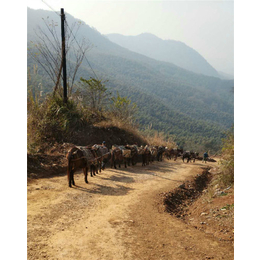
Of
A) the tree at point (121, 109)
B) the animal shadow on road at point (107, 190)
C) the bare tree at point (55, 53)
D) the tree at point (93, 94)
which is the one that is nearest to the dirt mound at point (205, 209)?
the animal shadow on road at point (107, 190)

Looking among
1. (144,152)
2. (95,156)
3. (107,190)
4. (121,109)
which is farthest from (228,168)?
(121,109)

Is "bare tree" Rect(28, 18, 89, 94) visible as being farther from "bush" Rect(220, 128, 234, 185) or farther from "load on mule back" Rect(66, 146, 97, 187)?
"bush" Rect(220, 128, 234, 185)

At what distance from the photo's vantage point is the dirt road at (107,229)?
362 centimetres

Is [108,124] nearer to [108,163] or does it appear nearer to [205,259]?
[108,163]

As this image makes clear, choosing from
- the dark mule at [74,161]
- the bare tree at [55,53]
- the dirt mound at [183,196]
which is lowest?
the dirt mound at [183,196]

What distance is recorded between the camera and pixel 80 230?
4336mm

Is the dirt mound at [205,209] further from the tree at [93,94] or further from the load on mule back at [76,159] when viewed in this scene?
the tree at [93,94]

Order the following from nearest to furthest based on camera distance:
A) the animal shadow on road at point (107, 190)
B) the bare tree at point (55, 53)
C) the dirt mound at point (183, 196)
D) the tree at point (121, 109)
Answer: the dirt mound at point (183, 196) < the animal shadow on road at point (107, 190) < the bare tree at point (55, 53) < the tree at point (121, 109)

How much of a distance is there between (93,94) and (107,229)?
14.2 metres

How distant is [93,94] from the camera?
57.9 ft

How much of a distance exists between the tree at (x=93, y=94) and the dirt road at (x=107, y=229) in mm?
10980

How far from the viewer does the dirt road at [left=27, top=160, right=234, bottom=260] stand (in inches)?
142

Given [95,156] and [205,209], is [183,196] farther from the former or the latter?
[95,156]

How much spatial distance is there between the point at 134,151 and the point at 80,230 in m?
8.71
